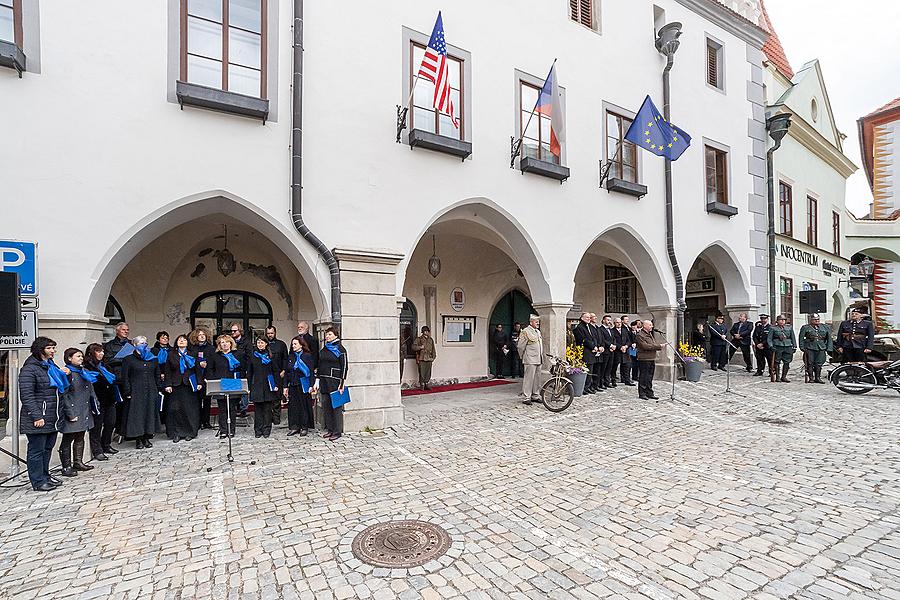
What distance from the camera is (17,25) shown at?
5.93 metres

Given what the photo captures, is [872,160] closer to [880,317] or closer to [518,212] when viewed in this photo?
[880,317]

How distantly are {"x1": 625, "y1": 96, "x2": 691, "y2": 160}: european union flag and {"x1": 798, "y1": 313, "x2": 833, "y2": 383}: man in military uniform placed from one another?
18.6ft

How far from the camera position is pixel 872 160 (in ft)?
88.0

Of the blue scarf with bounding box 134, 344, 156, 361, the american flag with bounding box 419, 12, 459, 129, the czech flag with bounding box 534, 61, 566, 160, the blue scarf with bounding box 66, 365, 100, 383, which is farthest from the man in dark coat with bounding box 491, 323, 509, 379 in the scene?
the blue scarf with bounding box 66, 365, 100, 383

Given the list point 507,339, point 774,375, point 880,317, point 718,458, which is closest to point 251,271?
point 507,339

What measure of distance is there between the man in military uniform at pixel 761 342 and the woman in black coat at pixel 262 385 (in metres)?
12.0

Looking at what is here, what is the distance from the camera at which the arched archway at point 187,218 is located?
6324 mm

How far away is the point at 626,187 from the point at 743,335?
20.4ft

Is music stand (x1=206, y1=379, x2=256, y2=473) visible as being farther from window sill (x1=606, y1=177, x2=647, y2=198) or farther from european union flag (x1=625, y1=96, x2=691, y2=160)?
window sill (x1=606, y1=177, x2=647, y2=198)

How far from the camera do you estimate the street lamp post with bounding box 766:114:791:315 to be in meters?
14.7

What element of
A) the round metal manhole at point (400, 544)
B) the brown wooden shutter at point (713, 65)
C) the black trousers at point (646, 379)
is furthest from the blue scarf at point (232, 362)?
the brown wooden shutter at point (713, 65)

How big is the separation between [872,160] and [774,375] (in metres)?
22.7

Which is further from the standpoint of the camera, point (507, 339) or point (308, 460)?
point (507, 339)

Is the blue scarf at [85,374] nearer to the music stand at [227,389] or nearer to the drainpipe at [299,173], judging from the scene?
the music stand at [227,389]
